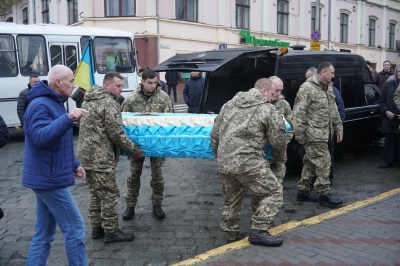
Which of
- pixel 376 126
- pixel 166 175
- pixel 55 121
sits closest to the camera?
pixel 55 121

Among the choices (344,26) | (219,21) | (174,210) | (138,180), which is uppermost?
(344,26)

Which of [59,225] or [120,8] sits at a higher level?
[120,8]

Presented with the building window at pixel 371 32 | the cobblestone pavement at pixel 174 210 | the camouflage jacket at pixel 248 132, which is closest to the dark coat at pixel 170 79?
the cobblestone pavement at pixel 174 210

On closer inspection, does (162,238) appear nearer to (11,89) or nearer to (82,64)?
(82,64)

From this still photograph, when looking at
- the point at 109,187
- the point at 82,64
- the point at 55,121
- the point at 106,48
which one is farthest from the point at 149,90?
the point at 106,48

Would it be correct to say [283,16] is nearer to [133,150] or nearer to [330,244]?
[133,150]

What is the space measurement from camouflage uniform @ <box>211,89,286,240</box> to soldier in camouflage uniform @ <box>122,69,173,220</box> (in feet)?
4.31

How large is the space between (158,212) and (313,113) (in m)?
2.47

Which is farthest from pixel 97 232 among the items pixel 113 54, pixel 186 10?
pixel 186 10

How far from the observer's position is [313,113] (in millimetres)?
6457

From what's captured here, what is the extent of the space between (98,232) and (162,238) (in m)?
0.72

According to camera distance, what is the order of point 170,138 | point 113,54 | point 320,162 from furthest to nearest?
point 113,54 < point 320,162 < point 170,138

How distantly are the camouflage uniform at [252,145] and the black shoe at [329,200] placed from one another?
74.1 inches

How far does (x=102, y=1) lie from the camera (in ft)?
73.1
